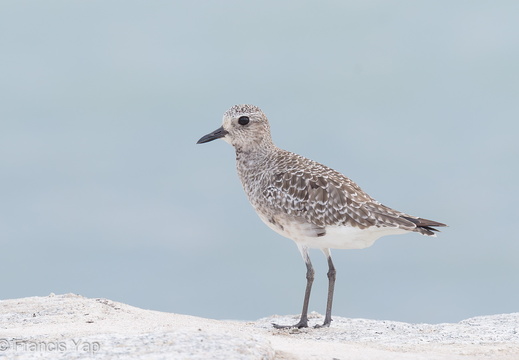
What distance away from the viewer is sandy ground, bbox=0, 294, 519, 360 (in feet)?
24.5

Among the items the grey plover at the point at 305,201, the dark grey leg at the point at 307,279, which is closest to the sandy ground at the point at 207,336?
the dark grey leg at the point at 307,279

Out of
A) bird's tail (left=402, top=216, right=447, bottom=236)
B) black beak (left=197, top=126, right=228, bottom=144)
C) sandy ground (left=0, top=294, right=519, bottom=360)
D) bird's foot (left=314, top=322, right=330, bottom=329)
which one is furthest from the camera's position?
black beak (left=197, top=126, right=228, bottom=144)

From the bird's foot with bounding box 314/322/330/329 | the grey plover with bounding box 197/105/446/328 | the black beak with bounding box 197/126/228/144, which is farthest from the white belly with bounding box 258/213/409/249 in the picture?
the black beak with bounding box 197/126/228/144

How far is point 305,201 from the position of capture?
1046 cm

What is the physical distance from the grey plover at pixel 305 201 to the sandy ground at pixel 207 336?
1060 millimetres

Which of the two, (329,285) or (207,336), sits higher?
(329,285)

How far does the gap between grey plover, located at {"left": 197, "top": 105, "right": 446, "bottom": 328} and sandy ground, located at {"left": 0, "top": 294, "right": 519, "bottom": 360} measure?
41.7 inches

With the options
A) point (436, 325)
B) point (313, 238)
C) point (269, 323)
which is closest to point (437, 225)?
point (313, 238)

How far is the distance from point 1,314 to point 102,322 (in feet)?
6.97

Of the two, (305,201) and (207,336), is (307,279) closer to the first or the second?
(305,201)

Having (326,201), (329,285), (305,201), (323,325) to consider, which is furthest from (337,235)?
(323,325)

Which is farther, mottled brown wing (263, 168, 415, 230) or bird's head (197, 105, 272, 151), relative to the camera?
bird's head (197, 105, 272, 151)

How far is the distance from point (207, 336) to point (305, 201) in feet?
10.7

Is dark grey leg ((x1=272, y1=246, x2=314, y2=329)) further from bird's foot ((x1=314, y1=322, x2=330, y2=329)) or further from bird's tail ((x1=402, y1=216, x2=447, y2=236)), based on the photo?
bird's tail ((x1=402, y1=216, x2=447, y2=236))
